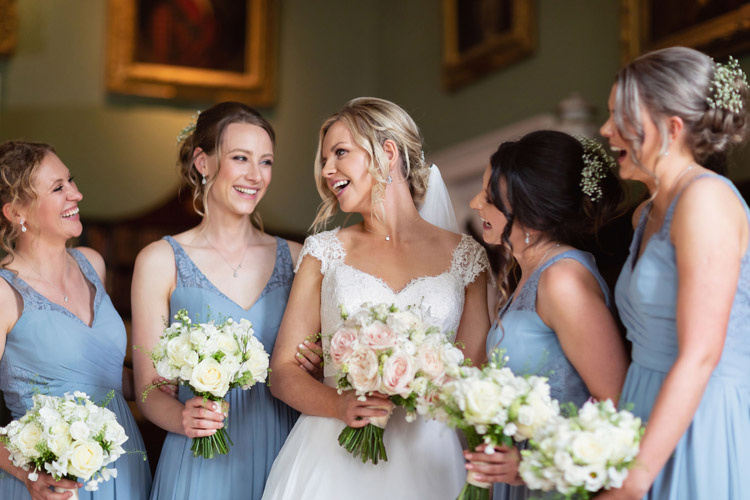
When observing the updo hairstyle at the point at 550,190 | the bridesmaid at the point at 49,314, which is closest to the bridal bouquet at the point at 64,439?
the bridesmaid at the point at 49,314

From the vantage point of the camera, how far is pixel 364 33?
979cm

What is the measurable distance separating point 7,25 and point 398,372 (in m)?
7.29

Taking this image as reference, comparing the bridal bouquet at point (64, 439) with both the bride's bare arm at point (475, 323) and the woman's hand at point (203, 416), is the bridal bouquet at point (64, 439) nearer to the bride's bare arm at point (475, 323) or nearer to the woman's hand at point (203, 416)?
the woman's hand at point (203, 416)

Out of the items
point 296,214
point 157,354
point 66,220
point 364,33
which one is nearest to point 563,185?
point 157,354

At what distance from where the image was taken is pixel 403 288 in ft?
10.2

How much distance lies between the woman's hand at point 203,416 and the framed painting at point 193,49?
6.40m

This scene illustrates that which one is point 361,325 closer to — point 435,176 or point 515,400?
point 515,400

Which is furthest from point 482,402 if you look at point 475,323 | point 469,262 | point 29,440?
point 29,440

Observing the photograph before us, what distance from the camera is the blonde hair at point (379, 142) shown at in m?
3.23

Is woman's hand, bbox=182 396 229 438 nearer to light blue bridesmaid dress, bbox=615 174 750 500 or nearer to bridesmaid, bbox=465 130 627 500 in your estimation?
bridesmaid, bbox=465 130 627 500

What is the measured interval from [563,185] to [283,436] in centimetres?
154

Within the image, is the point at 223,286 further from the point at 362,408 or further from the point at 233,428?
the point at 362,408

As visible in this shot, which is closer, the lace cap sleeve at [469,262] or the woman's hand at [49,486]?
the woman's hand at [49,486]

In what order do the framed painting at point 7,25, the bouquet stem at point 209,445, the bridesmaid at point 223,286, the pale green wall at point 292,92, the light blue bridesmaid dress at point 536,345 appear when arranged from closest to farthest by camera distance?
the light blue bridesmaid dress at point 536,345 → the bouquet stem at point 209,445 → the bridesmaid at point 223,286 → the pale green wall at point 292,92 → the framed painting at point 7,25
